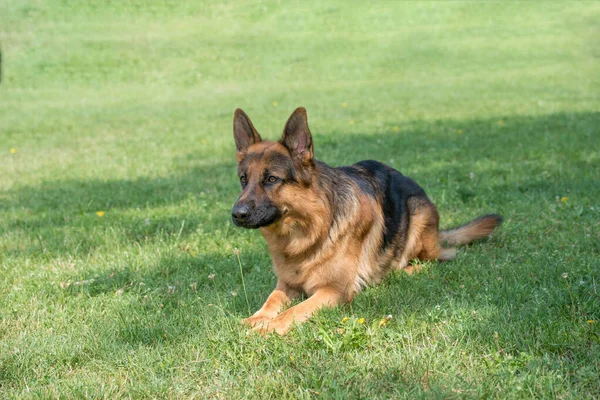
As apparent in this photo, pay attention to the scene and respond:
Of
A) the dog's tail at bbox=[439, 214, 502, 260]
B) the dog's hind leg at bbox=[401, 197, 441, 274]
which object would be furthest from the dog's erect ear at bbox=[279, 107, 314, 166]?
the dog's tail at bbox=[439, 214, 502, 260]

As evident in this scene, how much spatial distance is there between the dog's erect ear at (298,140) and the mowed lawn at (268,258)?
1145 mm

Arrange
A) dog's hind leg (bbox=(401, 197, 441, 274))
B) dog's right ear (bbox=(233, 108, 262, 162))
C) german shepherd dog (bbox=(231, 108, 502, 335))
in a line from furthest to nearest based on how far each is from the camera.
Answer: dog's hind leg (bbox=(401, 197, 441, 274)) → dog's right ear (bbox=(233, 108, 262, 162)) → german shepherd dog (bbox=(231, 108, 502, 335))

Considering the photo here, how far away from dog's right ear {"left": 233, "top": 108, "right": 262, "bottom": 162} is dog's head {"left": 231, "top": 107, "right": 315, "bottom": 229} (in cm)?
5

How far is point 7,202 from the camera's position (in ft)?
27.3

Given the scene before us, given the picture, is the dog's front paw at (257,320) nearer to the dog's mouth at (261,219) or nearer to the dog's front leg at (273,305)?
the dog's front leg at (273,305)

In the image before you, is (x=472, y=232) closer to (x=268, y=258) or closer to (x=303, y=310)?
(x=268, y=258)

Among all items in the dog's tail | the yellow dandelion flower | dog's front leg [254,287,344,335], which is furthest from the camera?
the dog's tail

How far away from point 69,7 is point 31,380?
37.0 meters

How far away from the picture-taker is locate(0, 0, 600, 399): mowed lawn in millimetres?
3320

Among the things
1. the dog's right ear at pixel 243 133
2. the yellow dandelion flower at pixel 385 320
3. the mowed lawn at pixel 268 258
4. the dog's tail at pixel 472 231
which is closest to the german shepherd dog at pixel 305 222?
the dog's right ear at pixel 243 133

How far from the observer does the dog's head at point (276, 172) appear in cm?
415

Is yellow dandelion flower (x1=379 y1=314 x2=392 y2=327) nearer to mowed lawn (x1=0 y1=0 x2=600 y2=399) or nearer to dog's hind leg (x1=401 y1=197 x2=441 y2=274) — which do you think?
mowed lawn (x1=0 y1=0 x2=600 y2=399)

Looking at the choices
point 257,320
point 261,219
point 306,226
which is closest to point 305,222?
point 306,226

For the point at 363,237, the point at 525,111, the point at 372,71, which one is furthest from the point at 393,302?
the point at 372,71
